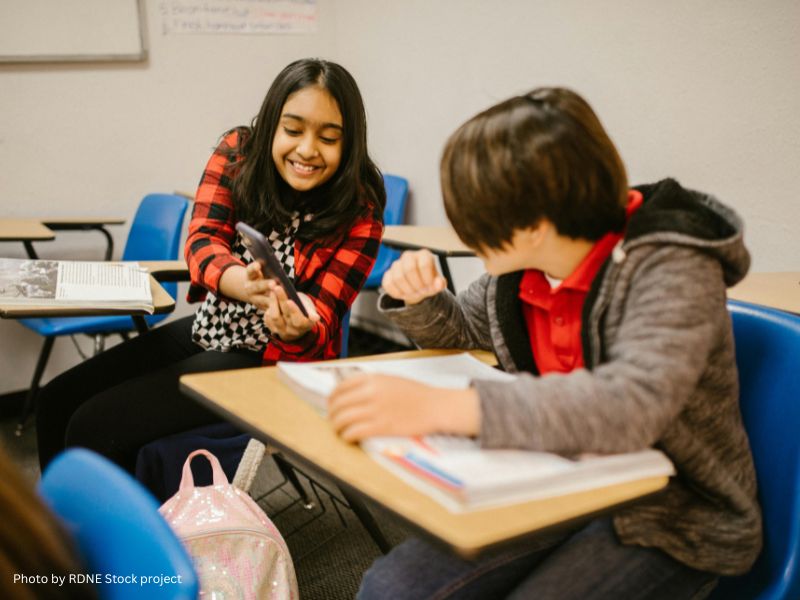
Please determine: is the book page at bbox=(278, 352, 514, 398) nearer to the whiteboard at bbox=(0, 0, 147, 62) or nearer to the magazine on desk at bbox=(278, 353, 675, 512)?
the magazine on desk at bbox=(278, 353, 675, 512)

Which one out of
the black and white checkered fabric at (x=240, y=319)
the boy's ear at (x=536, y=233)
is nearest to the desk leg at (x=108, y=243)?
the black and white checkered fabric at (x=240, y=319)

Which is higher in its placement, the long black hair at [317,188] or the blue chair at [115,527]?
the long black hair at [317,188]

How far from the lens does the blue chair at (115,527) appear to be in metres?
0.53

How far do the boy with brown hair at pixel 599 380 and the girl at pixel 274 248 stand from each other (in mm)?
607

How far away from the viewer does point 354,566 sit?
5.69 ft

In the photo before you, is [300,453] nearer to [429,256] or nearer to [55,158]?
[429,256]

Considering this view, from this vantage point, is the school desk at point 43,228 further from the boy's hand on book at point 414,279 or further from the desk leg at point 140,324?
the boy's hand on book at point 414,279

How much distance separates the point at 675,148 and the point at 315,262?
4.20ft

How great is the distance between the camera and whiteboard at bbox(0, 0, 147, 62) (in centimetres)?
261

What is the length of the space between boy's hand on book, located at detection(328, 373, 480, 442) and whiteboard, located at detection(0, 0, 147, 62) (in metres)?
2.65

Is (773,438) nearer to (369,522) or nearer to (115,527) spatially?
(115,527)

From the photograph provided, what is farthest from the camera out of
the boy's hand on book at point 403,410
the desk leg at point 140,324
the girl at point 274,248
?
the desk leg at point 140,324

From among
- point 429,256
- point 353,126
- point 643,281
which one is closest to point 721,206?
point 643,281

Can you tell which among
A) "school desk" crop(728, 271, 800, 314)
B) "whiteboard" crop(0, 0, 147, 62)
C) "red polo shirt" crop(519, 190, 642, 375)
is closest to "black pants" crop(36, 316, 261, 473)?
"red polo shirt" crop(519, 190, 642, 375)
